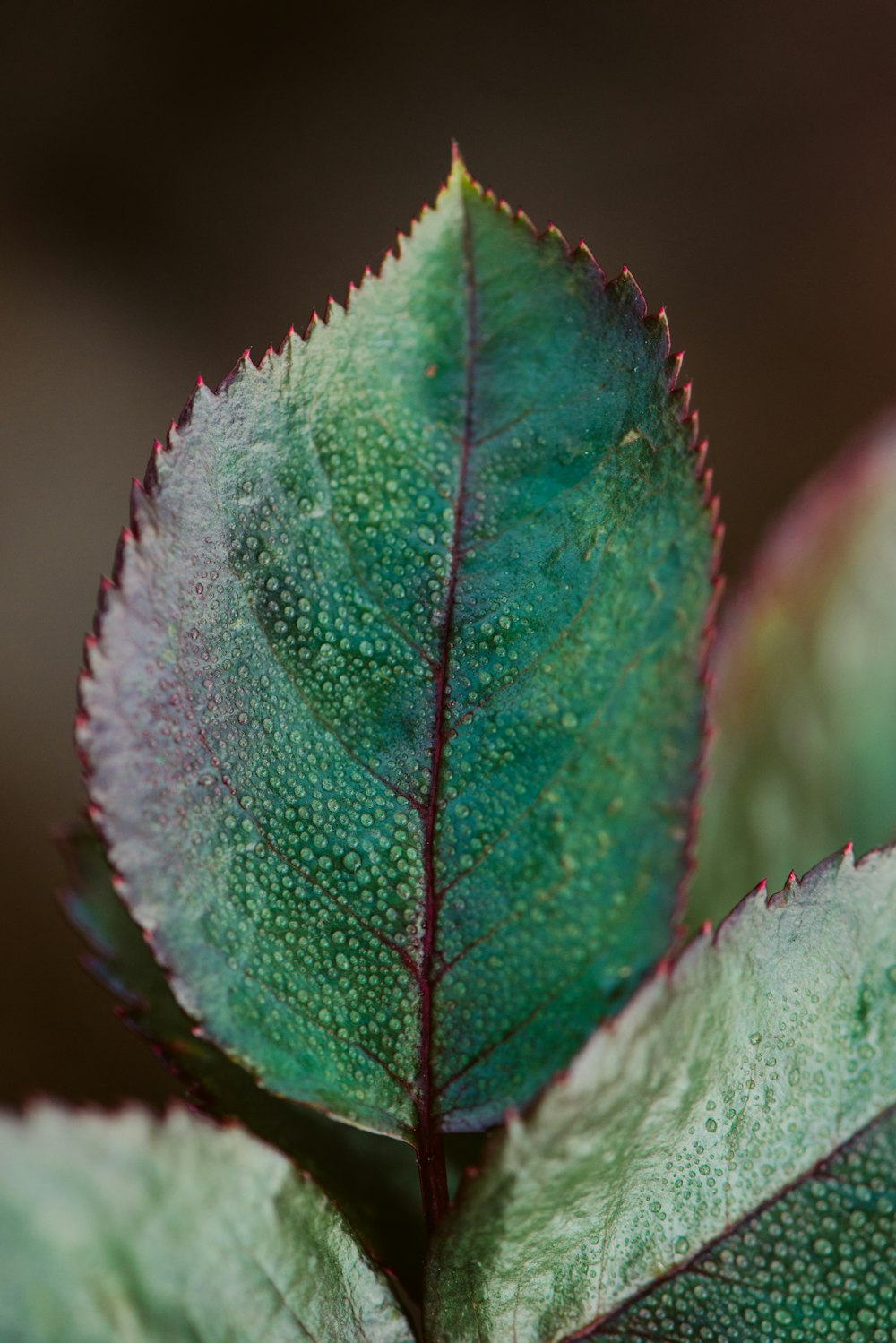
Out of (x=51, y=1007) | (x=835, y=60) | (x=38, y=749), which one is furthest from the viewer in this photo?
(x=835, y=60)

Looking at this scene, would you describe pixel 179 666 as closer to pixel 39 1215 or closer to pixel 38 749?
pixel 39 1215

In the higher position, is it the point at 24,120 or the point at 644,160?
the point at 24,120

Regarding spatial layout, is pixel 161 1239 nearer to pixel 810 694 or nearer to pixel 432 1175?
pixel 432 1175

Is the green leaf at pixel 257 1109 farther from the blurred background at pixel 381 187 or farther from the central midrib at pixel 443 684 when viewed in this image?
the blurred background at pixel 381 187

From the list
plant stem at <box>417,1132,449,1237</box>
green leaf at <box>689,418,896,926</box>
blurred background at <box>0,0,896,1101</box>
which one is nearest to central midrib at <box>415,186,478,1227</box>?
plant stem at <box>417,1132,449,1237</box>

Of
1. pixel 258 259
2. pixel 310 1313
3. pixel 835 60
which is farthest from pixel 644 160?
pixel 310 1313

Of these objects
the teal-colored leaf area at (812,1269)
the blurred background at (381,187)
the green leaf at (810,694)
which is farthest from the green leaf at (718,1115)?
the blurred background at (381,187)

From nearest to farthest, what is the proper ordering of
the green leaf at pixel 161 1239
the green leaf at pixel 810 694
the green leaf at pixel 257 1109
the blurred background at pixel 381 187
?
1. the green leaf at pixel 161 1239
2. the green leaf at pixel 257 1109
3. the green leaf at pixel 810 694
4. the blurred background at pixel 381 187
